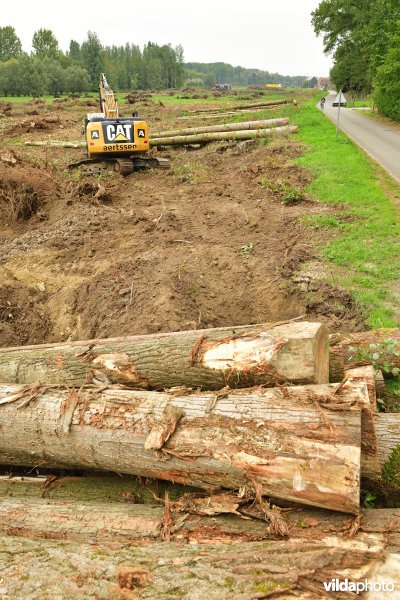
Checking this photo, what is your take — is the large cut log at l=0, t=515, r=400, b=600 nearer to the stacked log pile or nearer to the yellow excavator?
the stacked log pile

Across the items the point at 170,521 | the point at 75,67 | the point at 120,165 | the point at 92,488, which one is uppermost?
the point at 75,67

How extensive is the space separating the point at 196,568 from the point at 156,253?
7020mm

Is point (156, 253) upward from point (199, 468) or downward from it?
upward

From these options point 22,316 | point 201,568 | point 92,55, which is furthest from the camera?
point 92,55

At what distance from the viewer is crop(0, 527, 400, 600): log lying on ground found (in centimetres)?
244

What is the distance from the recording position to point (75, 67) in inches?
2972

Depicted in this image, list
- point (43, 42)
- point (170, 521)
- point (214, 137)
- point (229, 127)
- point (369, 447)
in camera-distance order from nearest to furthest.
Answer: point (170, 521)
point (369, 447)
point (214, 137)
point (229, 127)
point (43, 42)

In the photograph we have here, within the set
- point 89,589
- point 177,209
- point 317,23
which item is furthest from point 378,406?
point 317,23

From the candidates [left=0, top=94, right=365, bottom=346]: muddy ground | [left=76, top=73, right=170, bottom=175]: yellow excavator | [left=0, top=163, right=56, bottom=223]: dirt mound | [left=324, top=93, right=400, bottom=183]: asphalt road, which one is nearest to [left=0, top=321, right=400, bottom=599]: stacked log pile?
[left=0, top=94, right=365, bottom=346]: muddy ground

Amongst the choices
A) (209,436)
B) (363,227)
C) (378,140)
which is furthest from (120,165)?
(209,436)

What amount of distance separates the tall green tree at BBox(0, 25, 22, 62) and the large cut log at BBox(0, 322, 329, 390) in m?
114

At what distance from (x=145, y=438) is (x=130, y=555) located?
919mm

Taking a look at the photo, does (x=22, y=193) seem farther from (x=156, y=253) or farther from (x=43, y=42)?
(x=43, y=42)

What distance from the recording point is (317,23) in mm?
50719
